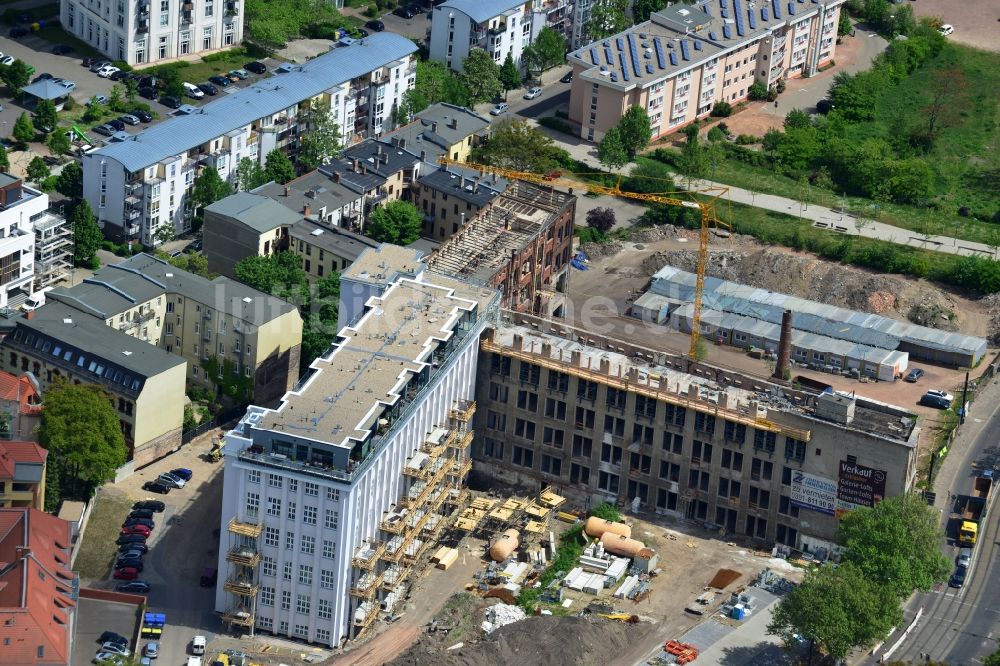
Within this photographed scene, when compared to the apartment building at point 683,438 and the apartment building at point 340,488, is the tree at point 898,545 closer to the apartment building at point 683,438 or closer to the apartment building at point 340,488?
the apartment building at point 683,438

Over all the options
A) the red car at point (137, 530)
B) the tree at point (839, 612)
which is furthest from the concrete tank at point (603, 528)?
the red car at point (137, 530)

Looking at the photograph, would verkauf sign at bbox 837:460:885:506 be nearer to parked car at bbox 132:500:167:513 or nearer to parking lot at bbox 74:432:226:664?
parking lot at bbox 74:432:226:664

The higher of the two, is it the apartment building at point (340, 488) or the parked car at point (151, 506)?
the apartment building at point (340, 488)

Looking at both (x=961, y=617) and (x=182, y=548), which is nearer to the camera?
(x=961, y=617)

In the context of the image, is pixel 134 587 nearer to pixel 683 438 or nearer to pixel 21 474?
pixel 21 474

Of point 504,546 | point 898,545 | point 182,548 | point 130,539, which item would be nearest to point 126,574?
point 130,539

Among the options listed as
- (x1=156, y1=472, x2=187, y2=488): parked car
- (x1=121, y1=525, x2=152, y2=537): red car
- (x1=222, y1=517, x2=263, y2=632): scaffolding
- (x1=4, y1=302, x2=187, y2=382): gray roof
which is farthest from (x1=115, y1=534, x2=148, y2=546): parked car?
(x1=4, y1=302, x2=187, y2=382): gray roof

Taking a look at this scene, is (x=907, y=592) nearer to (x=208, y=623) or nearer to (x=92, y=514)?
(x=208, y=623)

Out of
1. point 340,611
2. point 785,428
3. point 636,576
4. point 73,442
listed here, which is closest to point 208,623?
point 340,611
